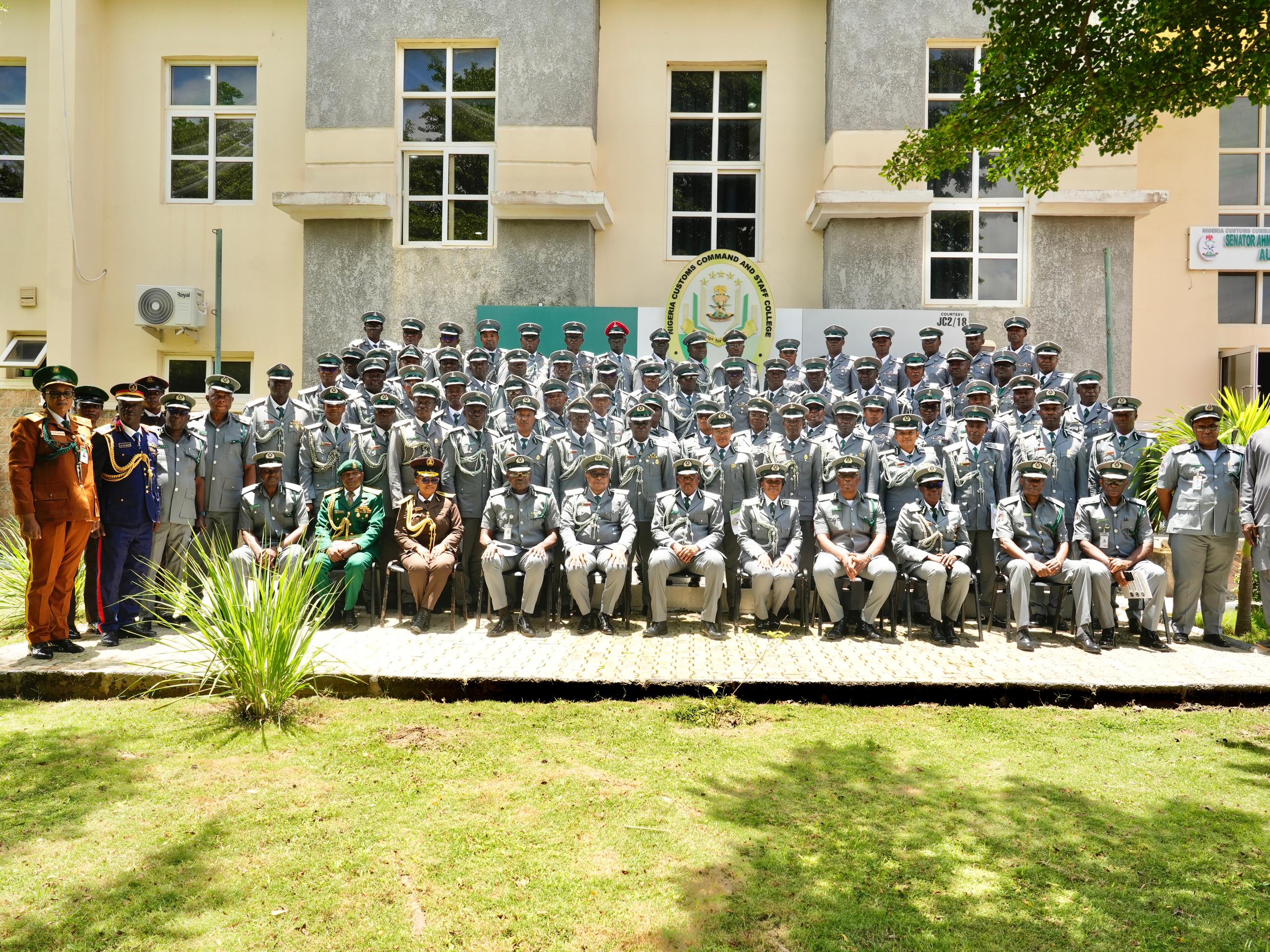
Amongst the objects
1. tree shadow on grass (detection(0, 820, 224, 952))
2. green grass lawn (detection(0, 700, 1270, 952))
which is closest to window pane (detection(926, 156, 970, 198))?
green grass lawn (detection(0, 700, 1270, 952))

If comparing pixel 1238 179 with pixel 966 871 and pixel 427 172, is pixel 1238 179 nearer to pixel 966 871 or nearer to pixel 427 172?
pixel 427 172

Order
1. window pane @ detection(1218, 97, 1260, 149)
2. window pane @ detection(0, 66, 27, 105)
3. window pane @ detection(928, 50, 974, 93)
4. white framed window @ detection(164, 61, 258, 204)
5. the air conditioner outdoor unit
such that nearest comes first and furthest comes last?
window pane @ detection(928, 50, 974, 93), window pane @ detection(1218, 97, 1260, 149), the air conditioner outdoor unit, white framed window @ detection(164, 61, 258, 204), window pane @ detection(0, 66, 27, 105)

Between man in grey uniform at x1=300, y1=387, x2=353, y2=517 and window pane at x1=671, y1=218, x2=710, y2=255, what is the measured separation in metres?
6.17

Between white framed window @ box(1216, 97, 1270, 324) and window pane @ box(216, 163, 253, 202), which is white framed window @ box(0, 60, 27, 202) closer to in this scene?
window pane @ box(216, 163, 253, 202)

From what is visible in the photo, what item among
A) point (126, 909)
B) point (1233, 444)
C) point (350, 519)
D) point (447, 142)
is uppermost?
point (447, 142)

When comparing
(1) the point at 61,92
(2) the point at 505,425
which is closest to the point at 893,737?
(2) the point at 505,425

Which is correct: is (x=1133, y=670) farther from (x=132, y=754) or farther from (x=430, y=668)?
(x=132, y=754)

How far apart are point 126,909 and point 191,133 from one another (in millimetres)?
12724

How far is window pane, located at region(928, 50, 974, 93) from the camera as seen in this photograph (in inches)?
473

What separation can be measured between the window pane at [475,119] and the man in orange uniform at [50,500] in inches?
289

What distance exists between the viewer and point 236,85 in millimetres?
13281

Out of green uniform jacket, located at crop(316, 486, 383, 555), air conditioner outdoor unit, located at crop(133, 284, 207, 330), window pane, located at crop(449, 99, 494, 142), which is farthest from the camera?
air conditioner outdoor unit, located at crop(133, 284, 207, 330)

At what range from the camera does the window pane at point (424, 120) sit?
12.5 meters

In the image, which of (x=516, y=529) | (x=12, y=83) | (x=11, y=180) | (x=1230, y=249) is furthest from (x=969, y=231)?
(x=12, y=83)
